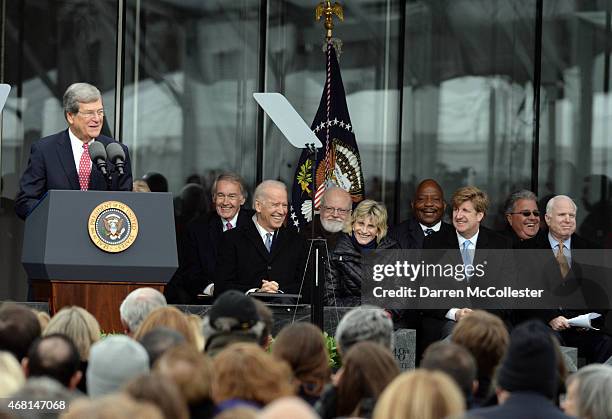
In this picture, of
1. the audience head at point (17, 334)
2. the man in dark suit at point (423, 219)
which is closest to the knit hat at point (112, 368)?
the audience head at point (17, 334)

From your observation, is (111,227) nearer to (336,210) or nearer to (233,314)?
(233,314)

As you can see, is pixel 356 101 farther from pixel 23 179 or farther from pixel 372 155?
pixel 23 179

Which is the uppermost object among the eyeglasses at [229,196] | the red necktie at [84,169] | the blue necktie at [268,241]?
the red necktie at [84,169]

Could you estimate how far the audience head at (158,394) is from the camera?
349cm

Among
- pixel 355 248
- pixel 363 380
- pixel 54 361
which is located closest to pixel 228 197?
pixel 355 248

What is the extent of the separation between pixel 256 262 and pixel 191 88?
10.1 feet

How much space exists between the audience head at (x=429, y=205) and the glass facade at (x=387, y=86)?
180cm

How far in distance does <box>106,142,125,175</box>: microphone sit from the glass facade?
13.8 ft

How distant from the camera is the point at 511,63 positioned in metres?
11.5

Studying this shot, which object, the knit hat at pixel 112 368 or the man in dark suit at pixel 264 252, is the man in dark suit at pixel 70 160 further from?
the knit hat at pixel 112 368

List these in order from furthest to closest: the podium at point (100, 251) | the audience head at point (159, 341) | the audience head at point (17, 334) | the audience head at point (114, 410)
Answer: the podium at point (100, 251) → the audience head at point (17, 334) → the audience head at point (159, 341) → the audience head at point (114, 410)

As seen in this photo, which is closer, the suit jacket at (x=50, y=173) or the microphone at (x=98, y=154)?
the microphone at (x=98, y=154)

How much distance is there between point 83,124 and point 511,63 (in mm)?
5413

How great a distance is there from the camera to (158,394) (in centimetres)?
352
